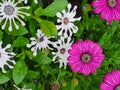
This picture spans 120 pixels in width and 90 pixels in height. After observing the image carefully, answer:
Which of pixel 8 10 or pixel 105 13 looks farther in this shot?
pixel 105 13

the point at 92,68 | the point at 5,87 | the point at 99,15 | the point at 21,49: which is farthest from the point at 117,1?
the point at 5,87

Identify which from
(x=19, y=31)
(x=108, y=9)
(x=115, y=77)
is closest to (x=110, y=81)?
(x=115, y=77)

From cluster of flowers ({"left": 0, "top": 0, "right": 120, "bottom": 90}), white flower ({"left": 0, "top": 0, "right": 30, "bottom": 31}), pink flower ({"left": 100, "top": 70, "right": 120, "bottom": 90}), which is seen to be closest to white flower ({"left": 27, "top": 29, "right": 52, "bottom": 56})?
cluster of flowers ({"left": 0, "top": 0, "right": 120, "bottom": 90})

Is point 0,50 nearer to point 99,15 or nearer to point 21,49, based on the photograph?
point 21,49

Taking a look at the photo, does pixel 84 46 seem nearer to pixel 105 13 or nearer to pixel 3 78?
pixel 105 13

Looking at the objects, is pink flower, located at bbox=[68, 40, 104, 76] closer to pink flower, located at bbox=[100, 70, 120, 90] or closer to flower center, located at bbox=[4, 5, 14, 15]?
pink flower, located at bbox=[100, 70, 120, 90]

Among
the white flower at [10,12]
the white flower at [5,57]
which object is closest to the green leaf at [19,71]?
the white flower at [5,57]
